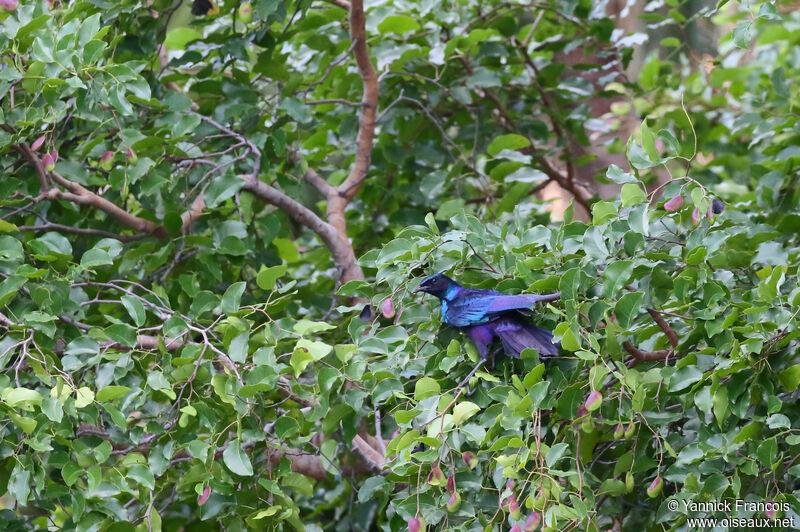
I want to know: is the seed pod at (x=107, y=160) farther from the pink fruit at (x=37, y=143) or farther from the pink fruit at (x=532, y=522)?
the pink fruit at (x=532, y=522)

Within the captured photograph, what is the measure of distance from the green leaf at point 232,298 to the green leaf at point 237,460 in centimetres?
25

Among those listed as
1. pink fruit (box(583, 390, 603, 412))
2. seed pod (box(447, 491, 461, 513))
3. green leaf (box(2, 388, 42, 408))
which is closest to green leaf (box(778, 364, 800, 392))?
pink fruit (box(583, 390, 603, 412))

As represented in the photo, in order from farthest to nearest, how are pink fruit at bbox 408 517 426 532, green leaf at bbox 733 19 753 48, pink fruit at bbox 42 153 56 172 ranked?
pink fruit at bbox 42 153 56 172 < green leaf at bbox 733 19 753 48 < pink fruit at bbox 408 517 426 532

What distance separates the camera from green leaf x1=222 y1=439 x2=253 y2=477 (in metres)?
1.57

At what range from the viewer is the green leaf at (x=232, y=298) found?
171cm

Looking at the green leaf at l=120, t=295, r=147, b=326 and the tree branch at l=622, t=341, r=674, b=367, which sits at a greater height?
the green leaf at l=120, t=295, r=147, b=326

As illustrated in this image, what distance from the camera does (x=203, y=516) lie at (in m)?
1.71

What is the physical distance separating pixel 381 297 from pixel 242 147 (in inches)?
35.9

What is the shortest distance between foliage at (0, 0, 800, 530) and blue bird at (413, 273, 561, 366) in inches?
1.5

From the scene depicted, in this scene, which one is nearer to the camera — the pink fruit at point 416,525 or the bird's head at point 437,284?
the pink fruit at point 416,525

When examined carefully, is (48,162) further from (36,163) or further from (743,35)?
(743,35)

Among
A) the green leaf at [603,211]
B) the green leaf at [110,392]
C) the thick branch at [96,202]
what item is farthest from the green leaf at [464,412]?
the thick branch at [96,202]

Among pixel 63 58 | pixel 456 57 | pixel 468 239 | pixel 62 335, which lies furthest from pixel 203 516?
pixel 456 57

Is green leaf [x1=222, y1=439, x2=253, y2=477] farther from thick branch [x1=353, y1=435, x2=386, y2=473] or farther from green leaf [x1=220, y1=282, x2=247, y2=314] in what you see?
thick branch [x1=353, y1=435, x2=386, y2=473]
